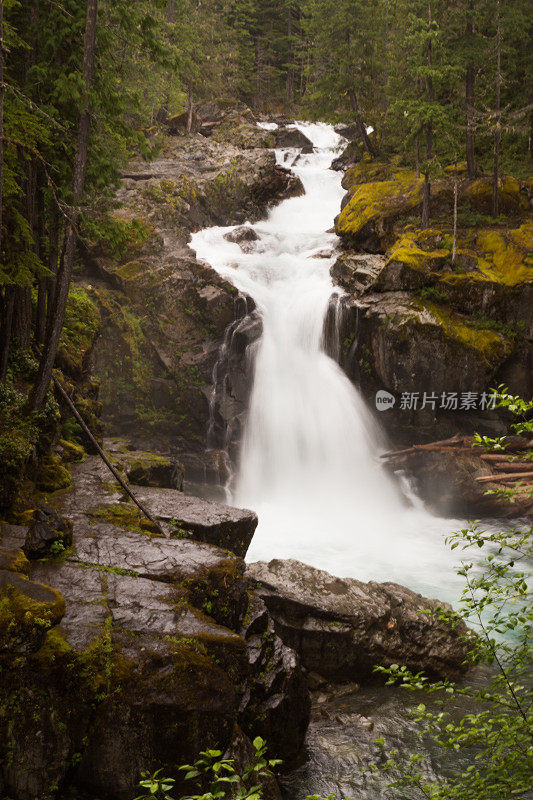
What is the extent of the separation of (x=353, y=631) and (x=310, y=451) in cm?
936

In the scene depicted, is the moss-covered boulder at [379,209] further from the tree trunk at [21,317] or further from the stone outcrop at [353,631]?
the stone outcrop at [353,631]

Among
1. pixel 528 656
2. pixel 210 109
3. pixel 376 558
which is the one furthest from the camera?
pixel 210 109

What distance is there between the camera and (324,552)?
38.4ft

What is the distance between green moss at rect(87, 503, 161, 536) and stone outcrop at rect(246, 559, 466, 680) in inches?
75.8

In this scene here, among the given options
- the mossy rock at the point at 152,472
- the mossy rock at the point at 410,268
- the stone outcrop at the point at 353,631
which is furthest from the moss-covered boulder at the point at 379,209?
the stone outcrop at the point at 353,631

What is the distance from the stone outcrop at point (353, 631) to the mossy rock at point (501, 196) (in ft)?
52.6

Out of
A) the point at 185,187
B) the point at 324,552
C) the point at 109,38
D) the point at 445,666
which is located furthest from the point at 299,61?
the point at 445,666

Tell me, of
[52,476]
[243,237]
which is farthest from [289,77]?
[52,476]

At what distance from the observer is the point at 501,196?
57.6 feet

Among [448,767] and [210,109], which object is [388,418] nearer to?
[448,767]

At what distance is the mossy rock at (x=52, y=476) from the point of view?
7.47 metres

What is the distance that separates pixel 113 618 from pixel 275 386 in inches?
496

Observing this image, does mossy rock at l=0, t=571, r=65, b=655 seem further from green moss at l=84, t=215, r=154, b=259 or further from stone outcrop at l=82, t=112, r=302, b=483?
stone outcrop at l=82, t=112, r=302, b=483

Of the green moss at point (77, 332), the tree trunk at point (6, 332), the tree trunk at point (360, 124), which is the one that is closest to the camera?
the tree trunk at point (6, 332)
